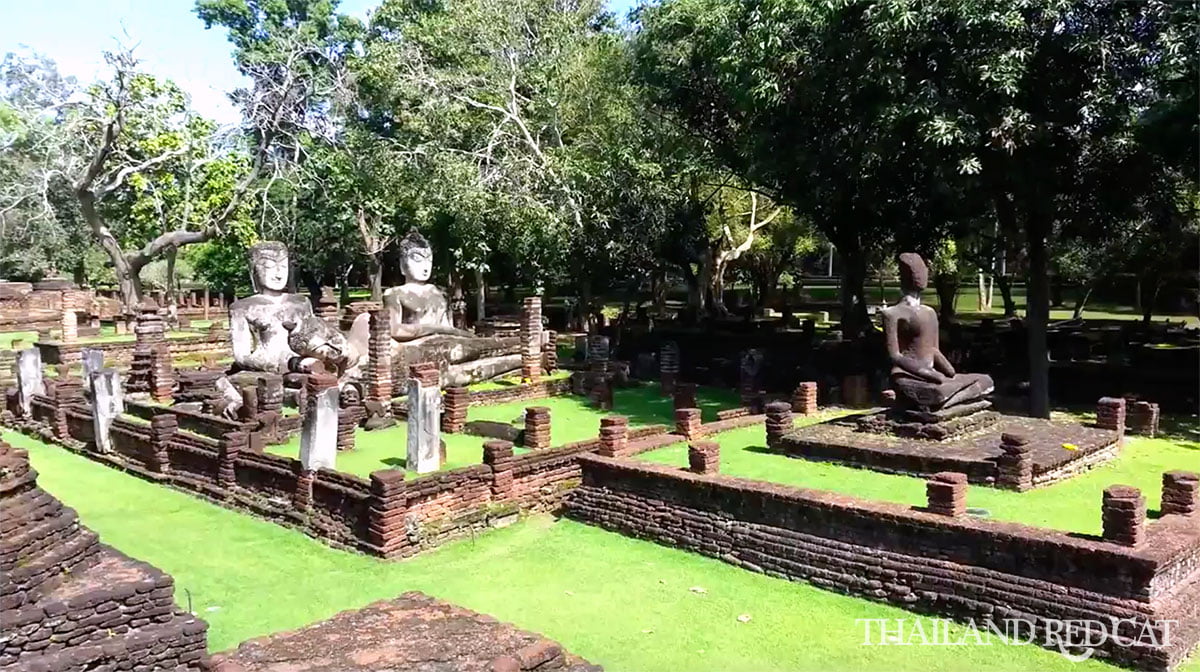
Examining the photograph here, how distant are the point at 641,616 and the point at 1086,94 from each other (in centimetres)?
1036

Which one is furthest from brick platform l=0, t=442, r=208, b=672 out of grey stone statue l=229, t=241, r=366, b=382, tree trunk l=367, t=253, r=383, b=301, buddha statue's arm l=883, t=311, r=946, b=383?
tree trunk l=367, t=253, r=383, b=301

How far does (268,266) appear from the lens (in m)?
17.7


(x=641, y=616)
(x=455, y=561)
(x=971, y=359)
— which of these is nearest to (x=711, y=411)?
(x=971, y=359)

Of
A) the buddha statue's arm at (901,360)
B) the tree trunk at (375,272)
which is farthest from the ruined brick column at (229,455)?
the tree trunk at (375,272)

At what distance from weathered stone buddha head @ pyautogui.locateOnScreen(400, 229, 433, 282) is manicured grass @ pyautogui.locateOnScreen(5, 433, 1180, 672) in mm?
8493

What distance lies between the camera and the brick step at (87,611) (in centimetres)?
648

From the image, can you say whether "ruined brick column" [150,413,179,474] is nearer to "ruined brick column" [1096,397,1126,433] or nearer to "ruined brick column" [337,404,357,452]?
"ruined brick column" [337,404,357,452]

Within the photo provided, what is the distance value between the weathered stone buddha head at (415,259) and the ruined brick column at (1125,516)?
567 inches

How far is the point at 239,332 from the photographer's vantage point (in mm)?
17094

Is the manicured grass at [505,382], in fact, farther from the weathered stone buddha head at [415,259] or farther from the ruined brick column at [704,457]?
the ruined brick column at [704,457]

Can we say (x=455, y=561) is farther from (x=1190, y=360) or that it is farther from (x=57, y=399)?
(x=1190, y=360)

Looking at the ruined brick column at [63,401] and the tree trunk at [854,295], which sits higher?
the tree trunk at [854,295]

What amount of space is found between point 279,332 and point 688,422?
25.7ft

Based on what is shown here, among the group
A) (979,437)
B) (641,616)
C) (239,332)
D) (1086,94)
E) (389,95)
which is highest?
(389,95)
